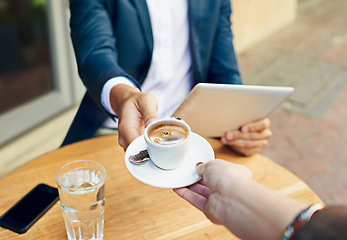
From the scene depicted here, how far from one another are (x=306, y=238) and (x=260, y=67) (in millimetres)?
3933

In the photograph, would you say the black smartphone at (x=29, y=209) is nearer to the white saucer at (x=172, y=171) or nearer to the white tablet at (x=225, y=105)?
the white saucer at (x=172, y=171)

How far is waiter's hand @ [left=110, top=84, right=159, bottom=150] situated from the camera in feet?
3.74

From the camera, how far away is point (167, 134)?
1017 mm

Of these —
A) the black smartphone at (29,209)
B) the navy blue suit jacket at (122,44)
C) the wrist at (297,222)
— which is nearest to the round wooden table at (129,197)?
the black smartphone at (29,209)

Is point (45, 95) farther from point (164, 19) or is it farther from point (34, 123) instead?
point (164, 19)

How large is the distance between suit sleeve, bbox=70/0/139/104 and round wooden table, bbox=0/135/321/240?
25cm

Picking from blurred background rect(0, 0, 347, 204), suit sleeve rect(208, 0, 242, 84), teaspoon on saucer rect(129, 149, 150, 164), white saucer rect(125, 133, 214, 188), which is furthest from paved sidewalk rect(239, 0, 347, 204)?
teaspoon on saucer rect(129, 149, 150, 164)

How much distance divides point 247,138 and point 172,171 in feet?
1.59

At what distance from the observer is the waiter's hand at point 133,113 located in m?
1.14

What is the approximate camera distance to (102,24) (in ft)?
5.20

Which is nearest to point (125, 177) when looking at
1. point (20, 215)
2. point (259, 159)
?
point (20, 215)

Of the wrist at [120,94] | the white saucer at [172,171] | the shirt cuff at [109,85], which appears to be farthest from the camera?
the shirt cuff at [109,85]

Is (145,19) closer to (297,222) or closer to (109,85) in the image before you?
(109,85)

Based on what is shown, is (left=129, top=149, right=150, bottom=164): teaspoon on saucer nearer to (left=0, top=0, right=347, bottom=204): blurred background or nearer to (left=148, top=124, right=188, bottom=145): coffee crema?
(left=148, top=124, right=188, bottom=145): coffee crema
